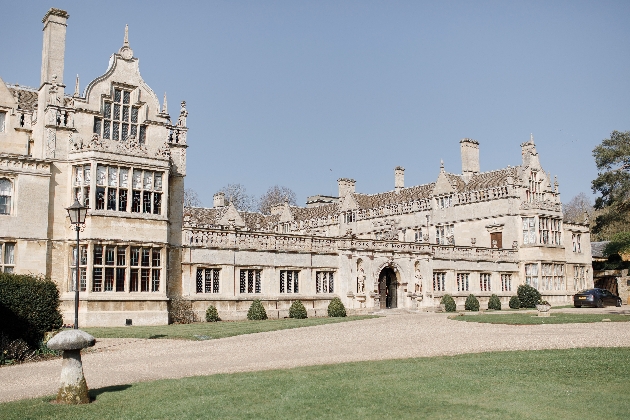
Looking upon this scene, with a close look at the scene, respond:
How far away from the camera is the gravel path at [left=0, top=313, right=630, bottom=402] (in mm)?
14164

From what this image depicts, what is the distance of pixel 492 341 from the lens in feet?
59.1

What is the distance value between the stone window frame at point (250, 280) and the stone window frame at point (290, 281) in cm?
138

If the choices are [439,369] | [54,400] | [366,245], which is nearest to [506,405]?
[439,369]

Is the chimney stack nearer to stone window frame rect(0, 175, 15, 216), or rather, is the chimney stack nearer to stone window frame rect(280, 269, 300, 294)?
stone window frame rect(280, 269, 300, 294)

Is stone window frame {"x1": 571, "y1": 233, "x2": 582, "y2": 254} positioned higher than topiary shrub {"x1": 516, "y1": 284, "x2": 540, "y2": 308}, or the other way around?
stone window frame {"x1": 571, "y1": 233, "x2": 582, "y2": 254}

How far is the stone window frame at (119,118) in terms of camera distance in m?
29.3

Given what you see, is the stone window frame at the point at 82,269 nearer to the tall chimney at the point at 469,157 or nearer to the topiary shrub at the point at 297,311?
the topiary shrub at the point at 297,311

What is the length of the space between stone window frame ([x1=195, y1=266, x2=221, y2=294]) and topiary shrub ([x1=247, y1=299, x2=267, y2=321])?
1874 mm

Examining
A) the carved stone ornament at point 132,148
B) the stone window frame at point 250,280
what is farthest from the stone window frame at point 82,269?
the stone window frame at point 250,280

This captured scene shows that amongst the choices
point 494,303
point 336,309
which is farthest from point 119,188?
point 494,303

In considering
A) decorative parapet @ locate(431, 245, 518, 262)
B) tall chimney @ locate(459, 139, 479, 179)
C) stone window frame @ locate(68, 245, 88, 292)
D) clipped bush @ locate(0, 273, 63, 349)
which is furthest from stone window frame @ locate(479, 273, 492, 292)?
clipped bush @ locate(0, 273, 63, 349)

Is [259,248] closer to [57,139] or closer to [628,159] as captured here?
[57,139]

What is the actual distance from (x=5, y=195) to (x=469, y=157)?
35.1m

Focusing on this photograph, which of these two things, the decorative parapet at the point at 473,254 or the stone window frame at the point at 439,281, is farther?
the decorative parapet at the point at 473,254
